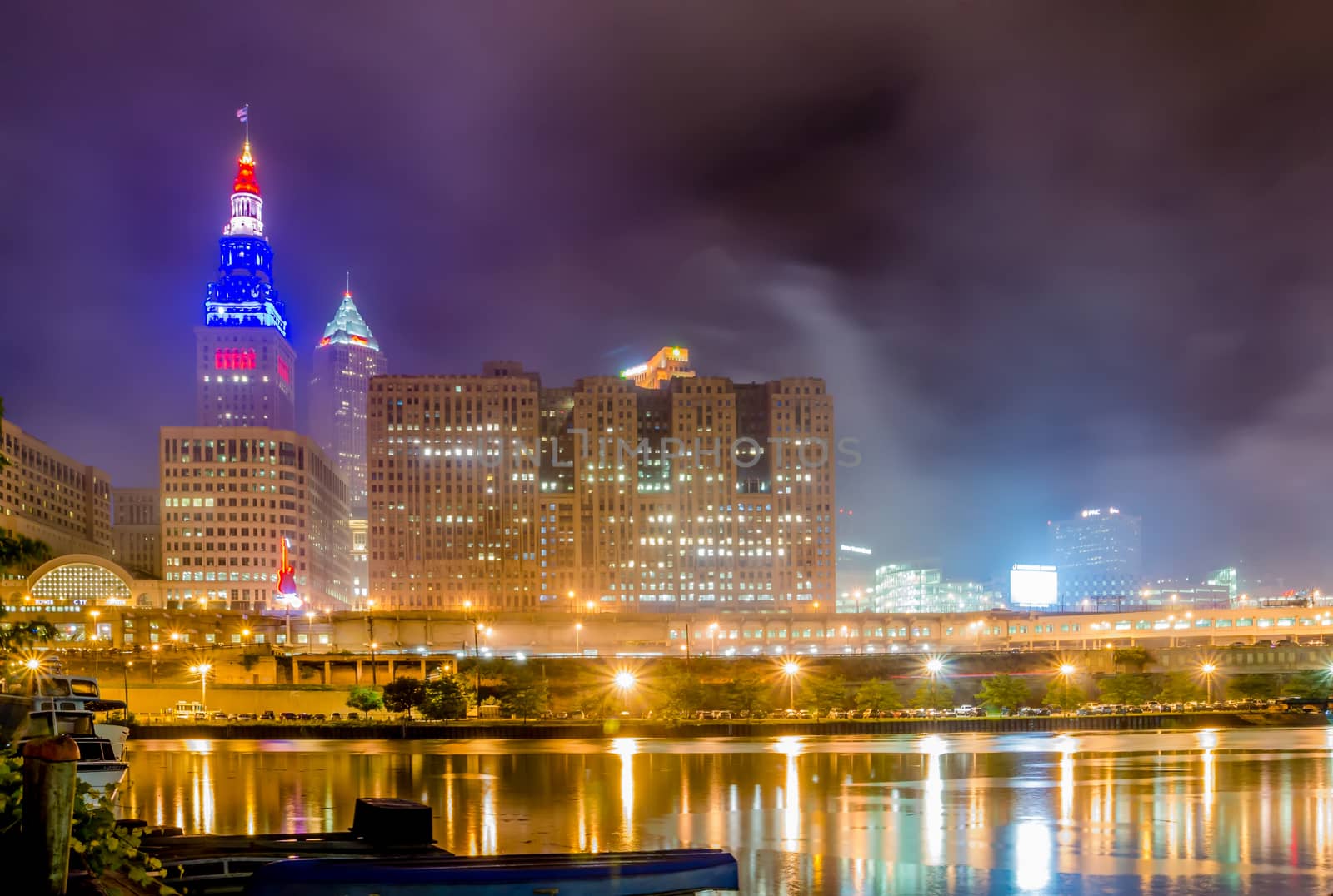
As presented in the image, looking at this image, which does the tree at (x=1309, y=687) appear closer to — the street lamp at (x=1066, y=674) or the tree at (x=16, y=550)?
the street lamp at (x=1066, y=674)

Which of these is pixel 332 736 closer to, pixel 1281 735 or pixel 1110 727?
pixel 1110 727

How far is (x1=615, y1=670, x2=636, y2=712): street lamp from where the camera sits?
382 ft

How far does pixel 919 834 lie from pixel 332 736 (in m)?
62.7

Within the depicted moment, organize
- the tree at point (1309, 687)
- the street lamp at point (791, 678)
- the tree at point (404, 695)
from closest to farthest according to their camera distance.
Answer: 1. the tree at point (404, 695)
2. the street lamp at point (791, 678)
3. the tree at point (1309, 687)

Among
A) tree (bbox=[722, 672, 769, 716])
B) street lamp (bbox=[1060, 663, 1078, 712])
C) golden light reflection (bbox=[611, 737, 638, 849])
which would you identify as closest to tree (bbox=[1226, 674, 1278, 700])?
street lamp (bbox=[1060, 663, 1078, 712])

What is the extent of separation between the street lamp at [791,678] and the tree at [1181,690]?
39.3 m

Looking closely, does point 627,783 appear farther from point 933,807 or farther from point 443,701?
point 443,701

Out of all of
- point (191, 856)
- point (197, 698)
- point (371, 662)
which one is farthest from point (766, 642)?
point (191, 856)

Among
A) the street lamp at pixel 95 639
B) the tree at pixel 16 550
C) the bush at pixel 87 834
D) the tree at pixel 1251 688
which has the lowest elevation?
the tree at pixel 1251 688

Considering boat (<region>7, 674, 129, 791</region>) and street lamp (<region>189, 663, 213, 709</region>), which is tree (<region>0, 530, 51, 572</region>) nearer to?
boat (<region>7, 674, 129, 791</region>)

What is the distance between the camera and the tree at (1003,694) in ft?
356

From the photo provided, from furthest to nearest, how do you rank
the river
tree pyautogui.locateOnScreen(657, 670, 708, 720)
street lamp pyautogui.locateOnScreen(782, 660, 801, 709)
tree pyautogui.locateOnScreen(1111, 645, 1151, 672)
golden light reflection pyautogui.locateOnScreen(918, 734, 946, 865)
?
tree pyautogui.locateOnScreen(1111, 645, 1151, 672)
street lamp pyautogui.locateOnScreen(782, 660, 801, 709)
tree pyautogui.locateOnScreen(657, 670, 708, 720)
golden light reflection pyautogui.locateOnScreen(918, 734, 946, 865)
the river

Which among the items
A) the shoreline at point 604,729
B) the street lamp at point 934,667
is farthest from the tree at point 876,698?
the street lamp at point 934,667

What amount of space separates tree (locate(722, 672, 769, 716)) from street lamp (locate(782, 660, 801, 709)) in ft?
30.2
